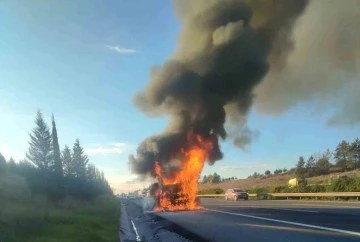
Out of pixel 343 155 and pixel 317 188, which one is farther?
pixel 343 155

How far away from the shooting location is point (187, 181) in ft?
114

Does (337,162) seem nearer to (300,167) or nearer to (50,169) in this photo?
(300,167)

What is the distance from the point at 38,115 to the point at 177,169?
5309 cm

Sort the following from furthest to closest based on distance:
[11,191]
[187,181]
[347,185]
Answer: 1. [347,185]
2. [187,181]
3. [11,191]

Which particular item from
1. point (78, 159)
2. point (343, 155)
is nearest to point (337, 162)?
point (343, 155)

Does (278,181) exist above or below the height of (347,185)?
above

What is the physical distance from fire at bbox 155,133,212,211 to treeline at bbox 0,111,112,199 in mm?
11163

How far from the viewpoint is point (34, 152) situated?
79.3 m

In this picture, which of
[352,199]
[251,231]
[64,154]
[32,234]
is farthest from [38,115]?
[251,231]

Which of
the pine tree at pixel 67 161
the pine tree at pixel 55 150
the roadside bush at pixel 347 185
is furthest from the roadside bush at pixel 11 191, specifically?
the pine tree at pixel 67 161

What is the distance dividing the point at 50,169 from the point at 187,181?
4238 cm

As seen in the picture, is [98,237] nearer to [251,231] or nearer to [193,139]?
[251,231]

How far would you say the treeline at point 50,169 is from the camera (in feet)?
136

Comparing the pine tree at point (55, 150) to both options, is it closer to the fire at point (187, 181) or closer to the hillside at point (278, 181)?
the fire at point (187, 181)
